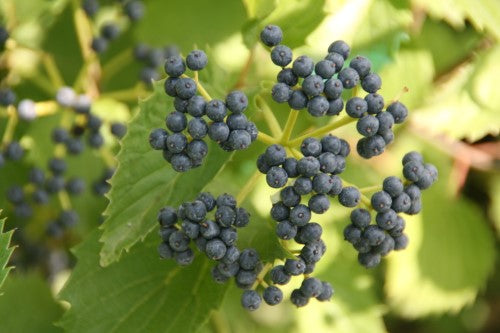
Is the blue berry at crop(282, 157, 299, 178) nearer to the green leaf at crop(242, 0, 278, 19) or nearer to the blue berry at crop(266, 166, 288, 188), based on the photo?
the blue berry at crop(266, 166, 288, 188)

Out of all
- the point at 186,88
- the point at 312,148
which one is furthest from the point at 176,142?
the point at 312,148

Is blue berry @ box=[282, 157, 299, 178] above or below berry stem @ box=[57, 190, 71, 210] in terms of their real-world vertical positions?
above

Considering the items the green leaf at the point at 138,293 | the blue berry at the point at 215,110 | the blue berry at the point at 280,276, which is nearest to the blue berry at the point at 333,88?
the blue berry at the point at 215,110

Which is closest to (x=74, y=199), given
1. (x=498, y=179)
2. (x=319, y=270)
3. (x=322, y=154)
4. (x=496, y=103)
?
(x=319, y=270)

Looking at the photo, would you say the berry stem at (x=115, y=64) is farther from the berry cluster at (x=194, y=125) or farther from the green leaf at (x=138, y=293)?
the berry cluster at (x=194, y=125)

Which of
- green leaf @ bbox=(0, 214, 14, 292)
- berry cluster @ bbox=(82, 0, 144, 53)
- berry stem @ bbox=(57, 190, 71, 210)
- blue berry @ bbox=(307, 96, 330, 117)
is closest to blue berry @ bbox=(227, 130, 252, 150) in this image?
blue berry @ bbox=(307, 96, 330, 117)

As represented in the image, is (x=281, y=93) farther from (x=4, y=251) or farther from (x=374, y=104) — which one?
(x=4, y=251)

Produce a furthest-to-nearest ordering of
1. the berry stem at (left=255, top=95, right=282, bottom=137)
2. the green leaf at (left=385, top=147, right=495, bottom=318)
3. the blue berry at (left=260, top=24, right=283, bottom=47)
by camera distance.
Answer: the green leaf at (left=385, top=147, right=495, bottom=318)
the berry stem at (left=255, top=95, right=282, bottom=137)
the blue berry at (left=260, top=24, right=283, bottom=47)
